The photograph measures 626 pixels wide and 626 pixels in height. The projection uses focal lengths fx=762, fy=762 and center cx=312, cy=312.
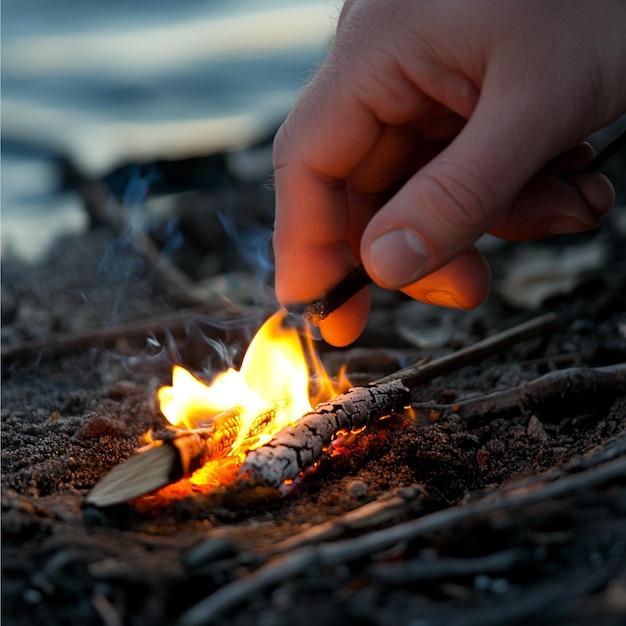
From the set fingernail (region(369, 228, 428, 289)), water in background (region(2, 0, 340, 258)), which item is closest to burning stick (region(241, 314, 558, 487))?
fingernail (region(369, 228, 428, 289))

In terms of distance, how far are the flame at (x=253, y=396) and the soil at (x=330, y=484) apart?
23 cm

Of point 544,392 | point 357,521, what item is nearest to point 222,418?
point 357,521

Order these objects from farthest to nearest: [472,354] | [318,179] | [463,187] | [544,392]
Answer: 1. [472,354]
2. [544,392]
3. [318,179]
4. [463,187]

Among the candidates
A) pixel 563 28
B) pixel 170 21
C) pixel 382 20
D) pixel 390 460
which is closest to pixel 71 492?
pixel 390 460

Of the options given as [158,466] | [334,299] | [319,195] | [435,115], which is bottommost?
[158,466]

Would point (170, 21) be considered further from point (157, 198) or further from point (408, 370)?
point (408, 370)

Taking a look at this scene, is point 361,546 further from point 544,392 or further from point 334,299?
point 544,392

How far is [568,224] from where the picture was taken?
2.97 m

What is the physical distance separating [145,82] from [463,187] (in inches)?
276

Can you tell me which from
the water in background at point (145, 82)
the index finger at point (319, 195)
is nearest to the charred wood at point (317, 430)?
the index finger at point (319, 195)

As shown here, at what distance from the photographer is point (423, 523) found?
66.4 inches

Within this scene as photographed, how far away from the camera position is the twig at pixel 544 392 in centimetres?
285

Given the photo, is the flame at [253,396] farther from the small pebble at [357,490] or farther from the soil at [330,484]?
the small pebble at [357,490]

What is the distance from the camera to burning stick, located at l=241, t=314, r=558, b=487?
7.14 feet
